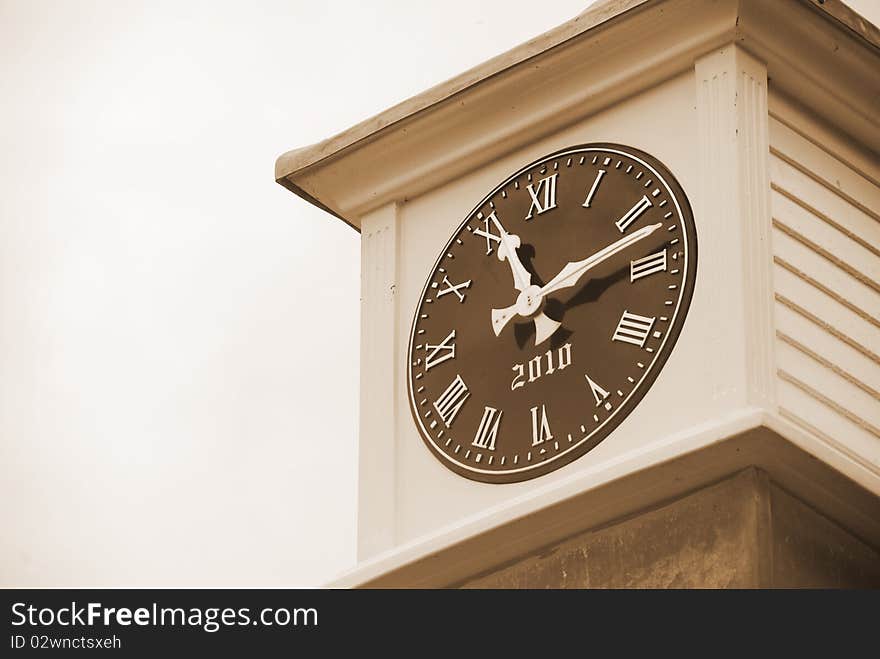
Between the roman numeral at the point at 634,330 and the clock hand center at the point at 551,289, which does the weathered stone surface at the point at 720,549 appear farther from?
the clock hand center at the point at 551,289

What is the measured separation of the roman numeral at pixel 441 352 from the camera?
16.9 m

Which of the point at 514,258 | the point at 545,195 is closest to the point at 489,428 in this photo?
the point at 514,258

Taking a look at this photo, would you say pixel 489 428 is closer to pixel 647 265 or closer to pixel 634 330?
pixel 634 330

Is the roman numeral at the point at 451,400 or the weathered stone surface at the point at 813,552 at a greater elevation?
the roman numeral at the point at 451,400

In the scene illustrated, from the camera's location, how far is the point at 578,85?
55.4ft

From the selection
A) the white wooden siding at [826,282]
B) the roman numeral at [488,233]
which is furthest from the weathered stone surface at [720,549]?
the roman numeral at [488,233]

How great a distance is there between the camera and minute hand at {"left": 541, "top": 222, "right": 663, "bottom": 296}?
16.2 metres

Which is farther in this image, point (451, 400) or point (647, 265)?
point (451, 400)

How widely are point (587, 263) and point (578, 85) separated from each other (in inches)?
39.5

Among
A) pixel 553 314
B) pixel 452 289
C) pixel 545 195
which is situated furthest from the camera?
pixel 452 289

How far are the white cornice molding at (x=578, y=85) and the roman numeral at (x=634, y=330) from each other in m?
1.25

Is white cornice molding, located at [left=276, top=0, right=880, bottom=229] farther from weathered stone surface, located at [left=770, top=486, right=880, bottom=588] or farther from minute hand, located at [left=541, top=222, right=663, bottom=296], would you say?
weathered stone surface, located at [left=770, top=486, right=880, bottom=588]

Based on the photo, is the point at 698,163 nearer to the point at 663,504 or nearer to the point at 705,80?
the point at 705,80
